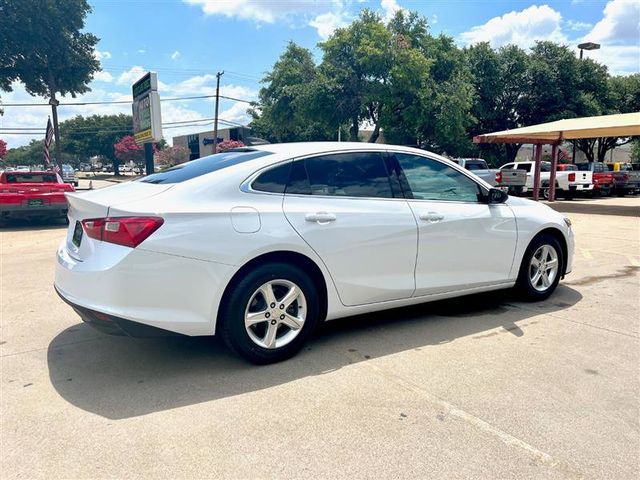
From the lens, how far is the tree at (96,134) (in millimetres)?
69062

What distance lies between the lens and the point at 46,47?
82.8 ft

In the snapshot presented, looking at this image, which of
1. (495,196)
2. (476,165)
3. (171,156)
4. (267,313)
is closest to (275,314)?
(267,313)

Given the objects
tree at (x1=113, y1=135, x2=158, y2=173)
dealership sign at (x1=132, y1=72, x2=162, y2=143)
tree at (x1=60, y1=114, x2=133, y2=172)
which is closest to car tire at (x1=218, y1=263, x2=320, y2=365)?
dealership sign at (x1=132, y1=72, x2=162, y2=143)

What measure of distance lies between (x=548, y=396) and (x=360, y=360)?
1.30 metres

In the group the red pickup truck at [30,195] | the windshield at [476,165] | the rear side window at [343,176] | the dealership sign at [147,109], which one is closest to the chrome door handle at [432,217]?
the rear side window at [343,176]

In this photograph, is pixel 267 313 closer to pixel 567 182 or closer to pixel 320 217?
pixel 320 217

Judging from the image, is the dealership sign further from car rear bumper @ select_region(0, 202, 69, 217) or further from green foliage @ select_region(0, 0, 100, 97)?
green foliage @ select_region(0, 0, 100, 97)

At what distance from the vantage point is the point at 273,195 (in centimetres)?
364

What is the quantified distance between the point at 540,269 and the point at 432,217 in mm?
1743

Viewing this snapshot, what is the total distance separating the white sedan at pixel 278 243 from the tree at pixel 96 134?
6989cm

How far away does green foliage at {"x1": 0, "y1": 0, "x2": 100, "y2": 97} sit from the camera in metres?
23.9

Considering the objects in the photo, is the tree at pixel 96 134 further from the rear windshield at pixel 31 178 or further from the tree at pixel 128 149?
the rear windshield at pixel 31 178

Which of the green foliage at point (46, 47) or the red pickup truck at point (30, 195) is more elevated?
the green foliage at point (46, 47)

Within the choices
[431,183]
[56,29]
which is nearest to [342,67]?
[56,29]
